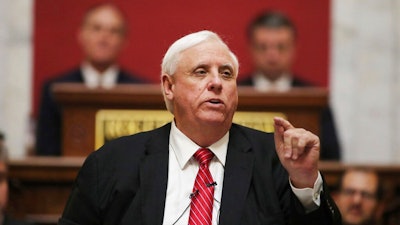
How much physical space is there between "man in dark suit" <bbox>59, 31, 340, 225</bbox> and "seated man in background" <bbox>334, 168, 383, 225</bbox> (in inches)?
121

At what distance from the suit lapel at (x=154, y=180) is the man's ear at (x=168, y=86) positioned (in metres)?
0.20

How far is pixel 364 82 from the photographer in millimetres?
10391

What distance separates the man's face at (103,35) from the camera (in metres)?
9.32

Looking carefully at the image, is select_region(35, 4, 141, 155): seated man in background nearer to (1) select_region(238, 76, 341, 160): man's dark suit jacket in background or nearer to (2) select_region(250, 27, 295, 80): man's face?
(2) select_region(250, 27, 295, 80): man's face

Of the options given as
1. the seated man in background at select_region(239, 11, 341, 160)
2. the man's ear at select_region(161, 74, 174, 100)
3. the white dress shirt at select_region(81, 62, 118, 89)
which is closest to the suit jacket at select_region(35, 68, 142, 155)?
the white dress shirt at select_region(81, 62, 118, 89)

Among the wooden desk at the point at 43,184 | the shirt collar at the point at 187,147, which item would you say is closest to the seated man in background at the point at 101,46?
the wooden desk at the point at 43,184

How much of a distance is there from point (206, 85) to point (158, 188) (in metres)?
0.45

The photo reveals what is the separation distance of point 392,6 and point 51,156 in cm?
450

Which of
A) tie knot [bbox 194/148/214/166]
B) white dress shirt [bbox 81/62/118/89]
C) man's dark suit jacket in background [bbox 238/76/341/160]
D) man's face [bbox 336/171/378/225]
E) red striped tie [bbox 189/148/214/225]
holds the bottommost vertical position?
man's face [bbox 336/171/378/225]

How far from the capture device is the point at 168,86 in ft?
13.1

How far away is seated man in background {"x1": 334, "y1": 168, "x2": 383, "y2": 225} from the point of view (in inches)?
268

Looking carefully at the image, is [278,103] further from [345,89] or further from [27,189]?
[345,89]

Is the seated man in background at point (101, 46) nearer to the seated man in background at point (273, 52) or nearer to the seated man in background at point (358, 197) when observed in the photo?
the seated man in background at point (273, 52)

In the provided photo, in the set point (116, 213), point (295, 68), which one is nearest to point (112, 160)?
point (116, 213)
